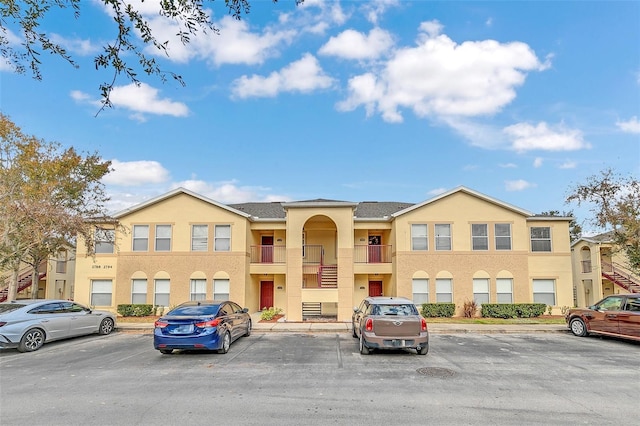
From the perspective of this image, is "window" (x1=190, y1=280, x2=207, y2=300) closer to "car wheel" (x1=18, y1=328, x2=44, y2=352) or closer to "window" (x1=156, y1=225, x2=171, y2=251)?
"window" (x1=156, y1=225, x2=171, y2=251)

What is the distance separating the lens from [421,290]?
21.0 meters

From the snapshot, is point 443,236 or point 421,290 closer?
point 421,290

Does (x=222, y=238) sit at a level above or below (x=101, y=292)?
above

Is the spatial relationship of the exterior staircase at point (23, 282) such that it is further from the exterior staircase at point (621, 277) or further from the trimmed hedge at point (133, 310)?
the exterior staircase at point (621, 277)

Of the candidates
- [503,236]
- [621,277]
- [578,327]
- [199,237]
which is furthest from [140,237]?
[621,277]

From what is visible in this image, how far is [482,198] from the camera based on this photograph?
2158 cm

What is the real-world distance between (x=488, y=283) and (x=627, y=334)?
8.25 metres

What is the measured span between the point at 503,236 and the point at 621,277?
14890 millimetres

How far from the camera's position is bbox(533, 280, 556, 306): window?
21.5 meters

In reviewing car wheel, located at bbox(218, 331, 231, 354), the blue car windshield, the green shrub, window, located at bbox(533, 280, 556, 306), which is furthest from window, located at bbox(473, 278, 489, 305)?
the blue car windshield

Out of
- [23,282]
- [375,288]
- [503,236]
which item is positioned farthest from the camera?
[23,282]

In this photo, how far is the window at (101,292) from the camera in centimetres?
2188

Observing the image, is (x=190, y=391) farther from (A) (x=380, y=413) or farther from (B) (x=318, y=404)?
(A) (x=380, y=413)

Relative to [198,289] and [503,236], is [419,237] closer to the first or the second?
[503,236]
